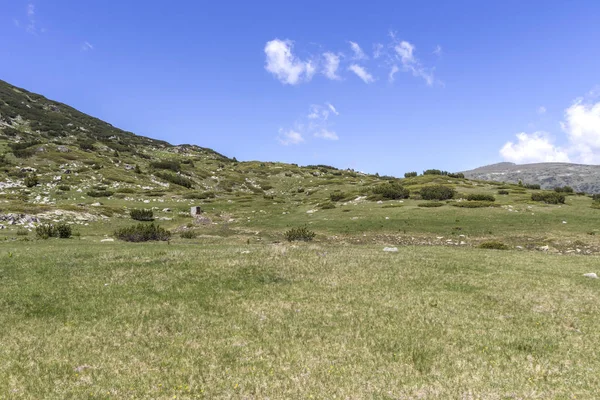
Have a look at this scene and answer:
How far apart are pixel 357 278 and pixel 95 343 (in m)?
12.2

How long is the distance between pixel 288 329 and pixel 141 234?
94.4 ft

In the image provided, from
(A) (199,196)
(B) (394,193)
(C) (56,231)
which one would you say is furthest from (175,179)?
(C) (56,231)

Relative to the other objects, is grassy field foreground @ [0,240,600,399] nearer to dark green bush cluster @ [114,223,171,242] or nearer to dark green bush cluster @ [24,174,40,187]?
dark green bush cluster @ [114,223,171,242]

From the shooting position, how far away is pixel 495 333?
1262 centimetres

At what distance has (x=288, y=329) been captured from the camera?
12719mm

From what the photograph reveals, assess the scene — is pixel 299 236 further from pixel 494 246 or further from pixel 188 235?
pixel 494 246

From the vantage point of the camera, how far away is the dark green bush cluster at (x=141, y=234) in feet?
120

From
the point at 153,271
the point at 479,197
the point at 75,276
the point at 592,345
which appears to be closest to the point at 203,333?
the point at 153,271

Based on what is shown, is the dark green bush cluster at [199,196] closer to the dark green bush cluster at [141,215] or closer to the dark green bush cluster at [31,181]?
the dark green bush cluster at [141,215]

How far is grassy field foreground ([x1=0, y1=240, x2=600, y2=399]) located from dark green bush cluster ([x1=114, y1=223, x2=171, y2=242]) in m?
14.1

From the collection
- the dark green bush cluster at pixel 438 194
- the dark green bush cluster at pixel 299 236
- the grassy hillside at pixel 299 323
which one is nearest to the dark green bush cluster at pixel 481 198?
the dark green bush cluster at pixel 438 194

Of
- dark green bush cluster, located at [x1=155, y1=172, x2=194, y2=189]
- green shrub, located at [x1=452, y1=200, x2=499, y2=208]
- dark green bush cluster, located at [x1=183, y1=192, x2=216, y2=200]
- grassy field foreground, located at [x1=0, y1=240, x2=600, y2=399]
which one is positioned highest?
dark green bush cluster, located at [x1=155, y1=172, x2=194, y2=189]

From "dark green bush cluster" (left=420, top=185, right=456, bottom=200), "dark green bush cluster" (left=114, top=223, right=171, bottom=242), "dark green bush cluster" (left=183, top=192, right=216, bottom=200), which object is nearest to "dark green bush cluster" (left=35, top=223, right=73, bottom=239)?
"dark green bush cluster" (left=114, top=223, right=171, bottom=242)

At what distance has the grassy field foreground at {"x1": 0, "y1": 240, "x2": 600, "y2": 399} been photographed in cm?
913
